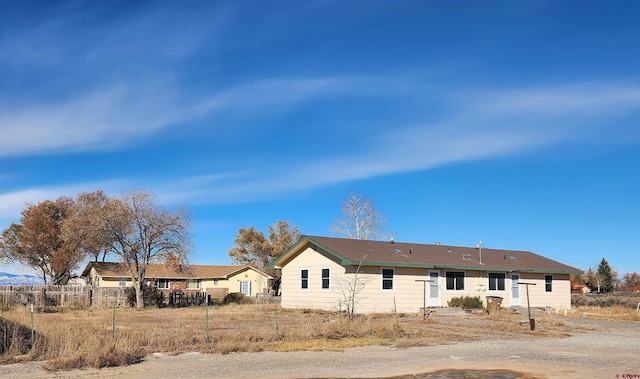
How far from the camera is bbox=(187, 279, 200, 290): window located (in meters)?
65.9

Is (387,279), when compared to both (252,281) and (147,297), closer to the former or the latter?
(147,297)

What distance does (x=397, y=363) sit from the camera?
14.4 meters

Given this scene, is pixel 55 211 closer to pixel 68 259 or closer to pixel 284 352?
pixel 68 259

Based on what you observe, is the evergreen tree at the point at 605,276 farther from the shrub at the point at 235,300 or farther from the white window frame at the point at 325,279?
the white window frame at the point at 325,279

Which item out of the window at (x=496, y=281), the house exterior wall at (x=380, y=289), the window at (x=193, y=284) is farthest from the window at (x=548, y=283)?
the window at (x=193, y=284)

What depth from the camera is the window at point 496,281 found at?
1426 inches

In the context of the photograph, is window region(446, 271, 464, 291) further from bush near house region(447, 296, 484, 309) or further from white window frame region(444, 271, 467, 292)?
bush near house region(447, 296, 484, 309)

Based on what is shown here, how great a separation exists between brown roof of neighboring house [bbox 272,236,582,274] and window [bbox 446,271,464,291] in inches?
23.0

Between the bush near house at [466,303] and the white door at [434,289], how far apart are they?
74 centimetres

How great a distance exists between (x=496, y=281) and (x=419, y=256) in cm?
563

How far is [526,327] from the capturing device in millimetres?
23750

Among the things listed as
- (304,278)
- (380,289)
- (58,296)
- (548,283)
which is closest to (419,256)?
(380,289)

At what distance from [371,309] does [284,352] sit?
15.6 metres

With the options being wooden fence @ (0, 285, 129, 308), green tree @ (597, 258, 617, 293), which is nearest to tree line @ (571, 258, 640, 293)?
green tree @ (597, 258, 617, 293)
